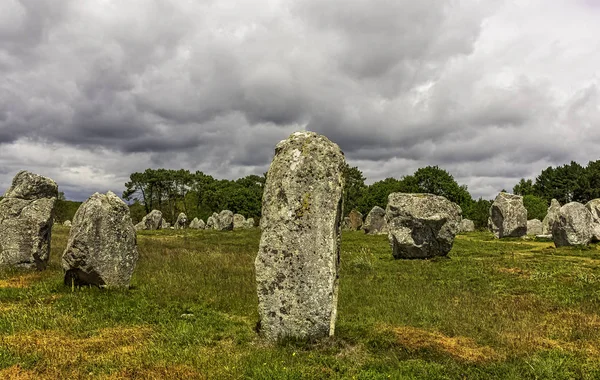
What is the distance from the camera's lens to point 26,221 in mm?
18234

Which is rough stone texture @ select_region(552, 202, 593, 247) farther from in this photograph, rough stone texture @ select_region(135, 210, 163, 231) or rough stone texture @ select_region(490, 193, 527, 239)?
rough stone texture @ select_region(135, 210, 163, 231)

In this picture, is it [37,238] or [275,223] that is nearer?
[275,223]

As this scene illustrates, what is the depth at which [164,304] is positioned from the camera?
12820 mm

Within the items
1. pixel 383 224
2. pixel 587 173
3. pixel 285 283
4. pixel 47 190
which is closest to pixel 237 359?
pixel 285 283

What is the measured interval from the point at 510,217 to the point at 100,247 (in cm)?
4267

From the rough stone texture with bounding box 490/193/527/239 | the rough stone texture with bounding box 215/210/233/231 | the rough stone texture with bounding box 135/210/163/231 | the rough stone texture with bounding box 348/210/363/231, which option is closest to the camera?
the rough stone texture with bounding box 490/193/527/239

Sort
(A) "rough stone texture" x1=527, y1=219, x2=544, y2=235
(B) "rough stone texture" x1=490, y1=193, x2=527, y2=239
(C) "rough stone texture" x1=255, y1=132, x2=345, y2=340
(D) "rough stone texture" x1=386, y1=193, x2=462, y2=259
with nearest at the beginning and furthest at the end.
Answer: (C) "rough stone texture" x1=255, y1=132, x2=345, y2=340 → (D) "rough stone texture" x1=386, y1=193, x2=462, y2=259 → (B) "rough stone texture" x1=490, y1=193, x2=527, y2=239 → (A) "rough stone texture" x1=527, y1=219, x2=544, y2=235

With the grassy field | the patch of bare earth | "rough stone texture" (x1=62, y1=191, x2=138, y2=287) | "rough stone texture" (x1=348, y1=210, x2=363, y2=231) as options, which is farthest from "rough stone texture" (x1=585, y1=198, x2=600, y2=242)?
"rough stone texture" (x1=62, y1=191, x2=138, y2=287)

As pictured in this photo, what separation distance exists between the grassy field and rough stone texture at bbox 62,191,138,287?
70 centimetres

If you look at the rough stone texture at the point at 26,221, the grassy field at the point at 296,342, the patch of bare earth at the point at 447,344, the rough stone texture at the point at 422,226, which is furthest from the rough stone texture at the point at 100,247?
the rough stone texture at the point at 422,226

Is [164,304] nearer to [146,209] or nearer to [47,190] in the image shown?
[47,190]

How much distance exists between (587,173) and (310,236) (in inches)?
4569

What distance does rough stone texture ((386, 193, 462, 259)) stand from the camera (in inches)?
Result: 1021

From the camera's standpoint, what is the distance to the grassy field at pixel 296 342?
26.8ft
